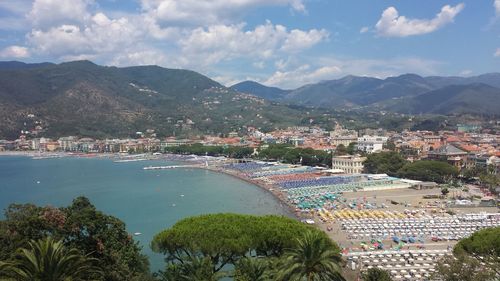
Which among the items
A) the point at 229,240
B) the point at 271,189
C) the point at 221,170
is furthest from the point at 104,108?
the point at 229,240

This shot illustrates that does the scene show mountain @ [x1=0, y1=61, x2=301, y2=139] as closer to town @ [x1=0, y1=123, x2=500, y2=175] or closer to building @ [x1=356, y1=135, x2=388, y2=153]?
town @ [x1=0, y1=123, x2=500, y2=175]

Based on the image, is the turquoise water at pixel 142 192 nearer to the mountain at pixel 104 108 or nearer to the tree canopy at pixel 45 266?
the tree canopy at pixel 45 266

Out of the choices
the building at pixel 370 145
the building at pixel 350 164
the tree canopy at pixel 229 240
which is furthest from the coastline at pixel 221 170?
the building at pixel 370 145

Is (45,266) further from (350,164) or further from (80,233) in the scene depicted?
(350,164)

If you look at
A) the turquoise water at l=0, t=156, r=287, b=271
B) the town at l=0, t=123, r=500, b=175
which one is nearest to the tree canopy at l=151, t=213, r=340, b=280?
the turquoise water at l=0, t=156, r=287, b=271

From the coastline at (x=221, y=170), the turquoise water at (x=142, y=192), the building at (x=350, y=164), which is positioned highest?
the building at (x=350, y=164)
